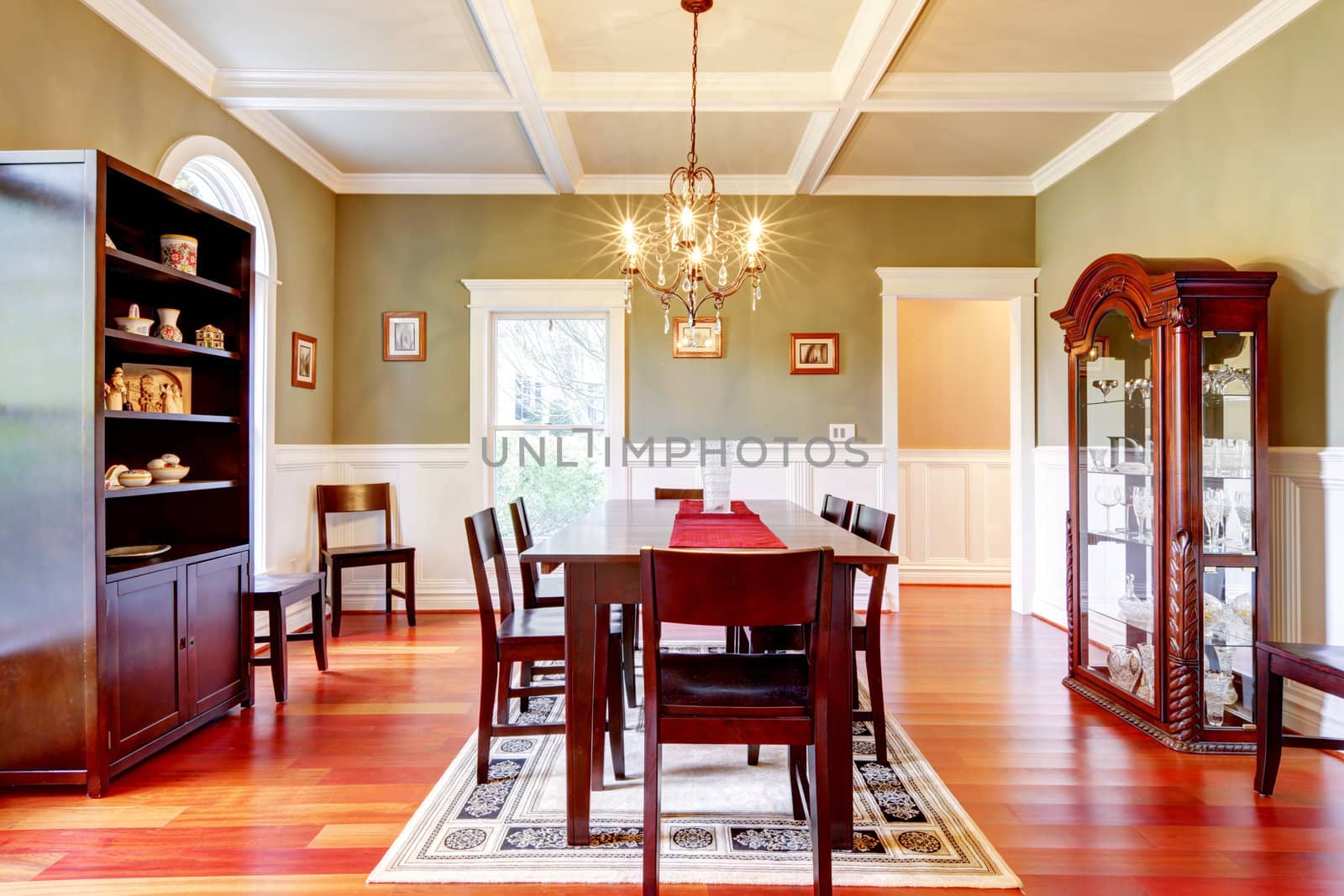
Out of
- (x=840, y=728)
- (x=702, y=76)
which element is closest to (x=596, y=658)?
(x=840, y=728)

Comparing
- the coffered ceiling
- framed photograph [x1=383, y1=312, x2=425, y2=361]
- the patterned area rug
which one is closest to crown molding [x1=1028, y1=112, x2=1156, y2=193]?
the coffered ceiling

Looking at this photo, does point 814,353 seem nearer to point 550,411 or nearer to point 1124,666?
point 550,411

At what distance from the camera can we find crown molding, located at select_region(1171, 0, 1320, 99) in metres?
2.85

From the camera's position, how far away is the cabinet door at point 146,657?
2.31 meters

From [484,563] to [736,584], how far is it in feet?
3.54

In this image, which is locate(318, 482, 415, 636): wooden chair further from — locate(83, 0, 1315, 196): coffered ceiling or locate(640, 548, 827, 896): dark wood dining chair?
locate(640, 548, 827, 896): dark wood dining chair

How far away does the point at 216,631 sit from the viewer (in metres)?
2.82

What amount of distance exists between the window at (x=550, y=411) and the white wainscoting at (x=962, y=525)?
244 centimetres

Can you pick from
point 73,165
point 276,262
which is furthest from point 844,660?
point 276,262

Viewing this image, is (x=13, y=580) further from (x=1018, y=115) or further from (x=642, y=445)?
(x=1018, y=115)

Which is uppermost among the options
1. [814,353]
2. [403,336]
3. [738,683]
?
[403,336]

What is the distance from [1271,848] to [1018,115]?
340cm

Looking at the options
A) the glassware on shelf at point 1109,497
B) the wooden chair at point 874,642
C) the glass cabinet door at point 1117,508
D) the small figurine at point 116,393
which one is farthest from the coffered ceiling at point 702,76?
the wooden chair at point 874,642

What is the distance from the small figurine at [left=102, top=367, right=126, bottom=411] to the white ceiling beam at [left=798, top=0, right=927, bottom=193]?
3047 mm
